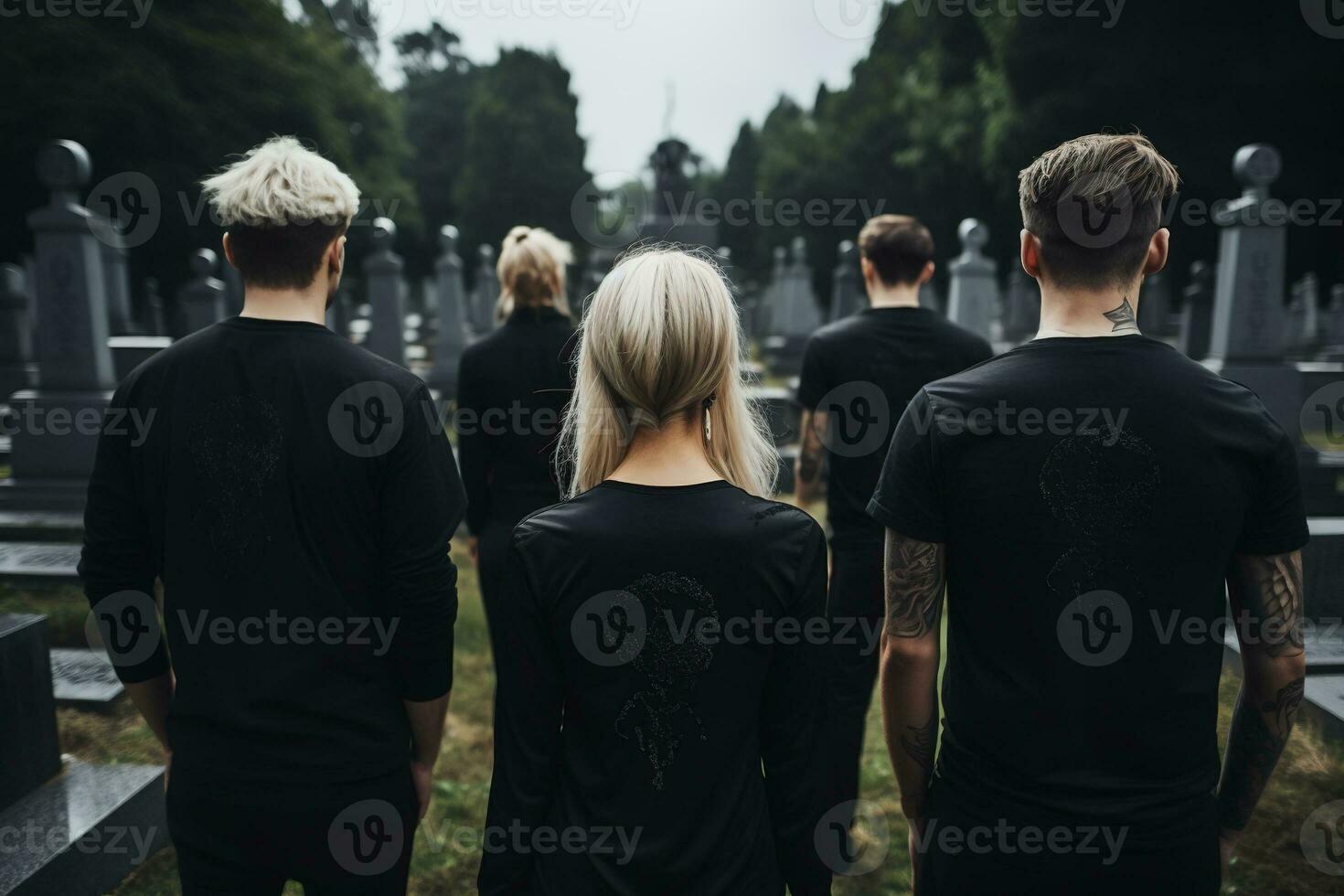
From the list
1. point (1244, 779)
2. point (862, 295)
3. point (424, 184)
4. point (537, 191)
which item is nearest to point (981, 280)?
point (1244, 779)

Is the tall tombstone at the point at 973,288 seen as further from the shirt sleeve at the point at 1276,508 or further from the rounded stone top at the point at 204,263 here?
the rounded stone top at the point at 204,263

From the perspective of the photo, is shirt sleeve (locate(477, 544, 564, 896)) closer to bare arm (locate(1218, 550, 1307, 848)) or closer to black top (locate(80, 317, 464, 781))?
black top (locate(80, 317, 464, 781))

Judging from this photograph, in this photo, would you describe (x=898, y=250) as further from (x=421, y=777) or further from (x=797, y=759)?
(x=421, y=777)

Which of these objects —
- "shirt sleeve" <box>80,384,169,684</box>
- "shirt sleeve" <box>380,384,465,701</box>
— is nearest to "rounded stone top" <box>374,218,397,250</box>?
"shirt sleeve" <box>80,384,169,684</box>

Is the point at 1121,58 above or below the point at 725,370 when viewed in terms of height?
above

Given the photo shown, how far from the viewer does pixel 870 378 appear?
3.83 metres

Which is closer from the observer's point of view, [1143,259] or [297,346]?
[1143,259]

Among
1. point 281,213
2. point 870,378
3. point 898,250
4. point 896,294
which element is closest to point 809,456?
point 870,378

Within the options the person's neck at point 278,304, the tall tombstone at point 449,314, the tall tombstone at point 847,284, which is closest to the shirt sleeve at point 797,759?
the person's neck at point 278,304

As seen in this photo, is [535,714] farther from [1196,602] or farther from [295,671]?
[1196,602]

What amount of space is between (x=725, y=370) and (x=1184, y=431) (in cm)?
89

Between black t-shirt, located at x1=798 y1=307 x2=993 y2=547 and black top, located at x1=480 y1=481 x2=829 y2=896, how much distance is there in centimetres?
217

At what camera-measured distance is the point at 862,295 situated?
906 inches

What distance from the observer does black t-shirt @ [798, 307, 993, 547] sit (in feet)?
12.4
